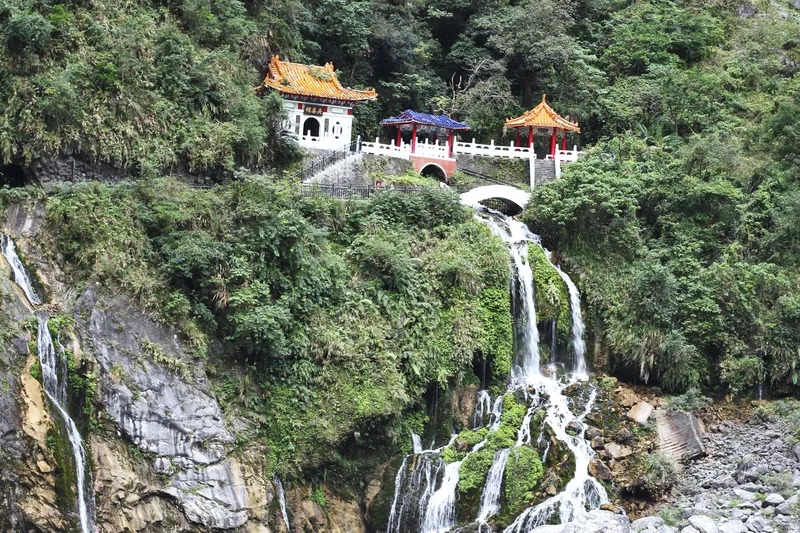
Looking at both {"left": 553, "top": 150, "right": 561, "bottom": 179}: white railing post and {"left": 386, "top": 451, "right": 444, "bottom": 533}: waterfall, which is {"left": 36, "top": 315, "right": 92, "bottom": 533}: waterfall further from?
{"left": 553, "top": 150, "right": 561, "bottom": 179}: white railing post

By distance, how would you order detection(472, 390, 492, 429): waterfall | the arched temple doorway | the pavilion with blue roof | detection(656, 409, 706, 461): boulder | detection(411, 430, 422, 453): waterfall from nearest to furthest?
detection(411, 430, 422, 453): waterfall, detection(656, 409, 706, 461): boulder, detection(472, 390, 492, 429): waterfall, the arched temple doorway, the pavilion with blue roof

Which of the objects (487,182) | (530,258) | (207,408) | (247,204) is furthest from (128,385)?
(487,182)

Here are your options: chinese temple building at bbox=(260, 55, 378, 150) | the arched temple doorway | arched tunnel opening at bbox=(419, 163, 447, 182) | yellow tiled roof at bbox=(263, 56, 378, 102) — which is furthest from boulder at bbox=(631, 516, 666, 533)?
the arched temple doorway

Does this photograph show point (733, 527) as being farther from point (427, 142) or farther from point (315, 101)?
point (315, 101)

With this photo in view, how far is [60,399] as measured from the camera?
19719mm

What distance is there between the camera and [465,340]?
85.9 feet

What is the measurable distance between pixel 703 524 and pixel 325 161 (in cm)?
1736

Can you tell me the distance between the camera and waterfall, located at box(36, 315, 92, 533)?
62.7ft

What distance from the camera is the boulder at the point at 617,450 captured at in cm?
2425

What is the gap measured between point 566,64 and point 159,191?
22.5 metres

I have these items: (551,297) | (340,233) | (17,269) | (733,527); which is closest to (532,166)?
(551,297)

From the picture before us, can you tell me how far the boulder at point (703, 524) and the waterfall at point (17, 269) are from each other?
15359 millimetres

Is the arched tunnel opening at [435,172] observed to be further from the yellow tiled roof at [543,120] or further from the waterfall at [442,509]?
the waterfall at [442,509]

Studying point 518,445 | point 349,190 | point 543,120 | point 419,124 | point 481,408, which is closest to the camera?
point 518,445
